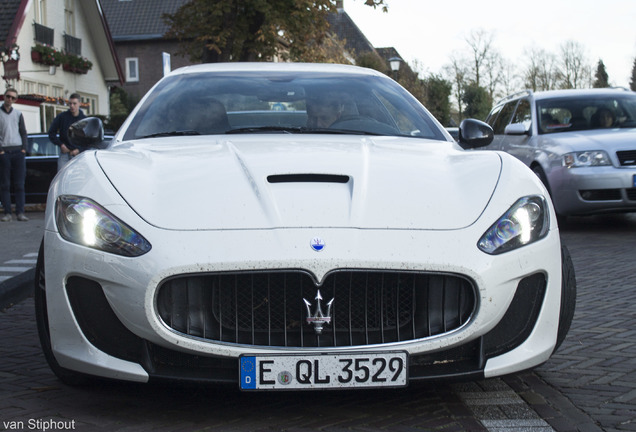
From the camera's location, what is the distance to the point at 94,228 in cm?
328

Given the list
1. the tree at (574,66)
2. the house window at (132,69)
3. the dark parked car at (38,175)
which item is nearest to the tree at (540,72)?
the tree at (574,66)

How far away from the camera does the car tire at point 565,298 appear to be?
3.53m

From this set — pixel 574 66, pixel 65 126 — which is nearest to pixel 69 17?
pixel 65 126

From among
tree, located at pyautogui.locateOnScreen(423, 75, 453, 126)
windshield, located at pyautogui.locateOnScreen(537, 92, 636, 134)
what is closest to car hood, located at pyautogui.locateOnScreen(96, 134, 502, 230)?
windshield, located at pyautogui.locateOnScreen(537, 92, 636, 134)

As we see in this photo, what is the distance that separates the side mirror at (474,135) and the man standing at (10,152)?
31.1 feet

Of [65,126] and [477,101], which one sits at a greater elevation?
[477,101]

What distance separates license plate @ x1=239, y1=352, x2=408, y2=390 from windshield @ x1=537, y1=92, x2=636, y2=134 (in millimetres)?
8555

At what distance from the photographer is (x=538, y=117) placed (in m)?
11.3

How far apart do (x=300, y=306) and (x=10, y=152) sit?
1081 centimetres

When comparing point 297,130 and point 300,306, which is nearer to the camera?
point 300,306

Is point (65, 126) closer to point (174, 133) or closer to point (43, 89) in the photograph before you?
point (174, 133)

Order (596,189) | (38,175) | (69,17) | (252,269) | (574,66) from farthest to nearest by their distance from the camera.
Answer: (574,66), (69,17), (38,175), (596,189), (252,269)

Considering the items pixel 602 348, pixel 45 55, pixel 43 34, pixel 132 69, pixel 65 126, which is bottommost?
pixel 602 348

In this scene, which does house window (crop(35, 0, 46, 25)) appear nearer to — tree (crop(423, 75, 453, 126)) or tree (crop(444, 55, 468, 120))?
tree (crop(423, 75, 453, 126))
